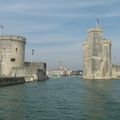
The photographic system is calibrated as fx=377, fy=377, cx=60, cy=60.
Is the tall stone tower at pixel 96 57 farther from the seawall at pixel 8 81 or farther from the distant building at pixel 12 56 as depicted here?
the seawall at pixel 8 81

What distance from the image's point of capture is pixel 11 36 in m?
86.4

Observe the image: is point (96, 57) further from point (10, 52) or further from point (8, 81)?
point (8, 81)

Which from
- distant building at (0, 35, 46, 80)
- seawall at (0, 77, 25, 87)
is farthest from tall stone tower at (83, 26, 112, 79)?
seawall at (0, 77, 25, 87)

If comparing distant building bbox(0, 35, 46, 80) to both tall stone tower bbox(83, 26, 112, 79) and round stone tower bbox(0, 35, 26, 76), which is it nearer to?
round stone tower bbox(0, 35, 26, 76)

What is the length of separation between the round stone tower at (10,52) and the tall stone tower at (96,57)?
95.3 meters

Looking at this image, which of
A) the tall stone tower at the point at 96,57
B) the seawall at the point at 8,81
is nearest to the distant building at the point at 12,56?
the seawall at the point at 8,81

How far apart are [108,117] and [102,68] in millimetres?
160105

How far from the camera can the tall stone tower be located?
183 metres

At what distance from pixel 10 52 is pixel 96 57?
333 ft

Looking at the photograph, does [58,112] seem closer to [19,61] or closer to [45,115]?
[45,115]

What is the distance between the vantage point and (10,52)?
86.7 meters

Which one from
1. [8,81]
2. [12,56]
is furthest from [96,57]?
[8,81]

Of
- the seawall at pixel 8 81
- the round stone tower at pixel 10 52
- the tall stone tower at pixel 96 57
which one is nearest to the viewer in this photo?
the seawall at pixel 8 81

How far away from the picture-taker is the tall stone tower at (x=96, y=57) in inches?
7215
